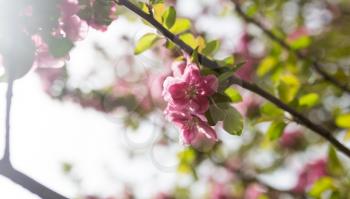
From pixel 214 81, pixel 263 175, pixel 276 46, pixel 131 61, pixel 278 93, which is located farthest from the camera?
pixel 131 61

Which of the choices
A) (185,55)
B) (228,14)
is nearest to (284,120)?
(185,55)

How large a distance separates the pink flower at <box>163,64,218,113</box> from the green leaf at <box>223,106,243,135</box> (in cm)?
10

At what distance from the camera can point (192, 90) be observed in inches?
52.3

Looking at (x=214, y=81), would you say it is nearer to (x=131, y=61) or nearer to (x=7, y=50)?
(x=7, y=50)

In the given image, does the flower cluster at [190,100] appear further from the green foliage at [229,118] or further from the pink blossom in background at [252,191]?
the pink blossom in background at [252,191]

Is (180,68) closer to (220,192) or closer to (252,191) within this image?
(252,191)

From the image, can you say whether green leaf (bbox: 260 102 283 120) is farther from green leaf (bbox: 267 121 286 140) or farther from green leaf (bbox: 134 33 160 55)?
green leaf (bbox: 134 33 160 55)

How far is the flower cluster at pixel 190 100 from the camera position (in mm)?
1325

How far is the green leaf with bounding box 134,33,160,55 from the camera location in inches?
64.5

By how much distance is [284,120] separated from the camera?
1.91 metres

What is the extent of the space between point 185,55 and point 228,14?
8.04 ft

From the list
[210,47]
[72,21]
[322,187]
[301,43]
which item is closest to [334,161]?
[322,187]

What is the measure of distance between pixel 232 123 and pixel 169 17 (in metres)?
0.40

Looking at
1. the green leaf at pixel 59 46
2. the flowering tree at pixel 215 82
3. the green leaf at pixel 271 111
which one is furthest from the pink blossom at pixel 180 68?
the green leaf at pixel 271 111
